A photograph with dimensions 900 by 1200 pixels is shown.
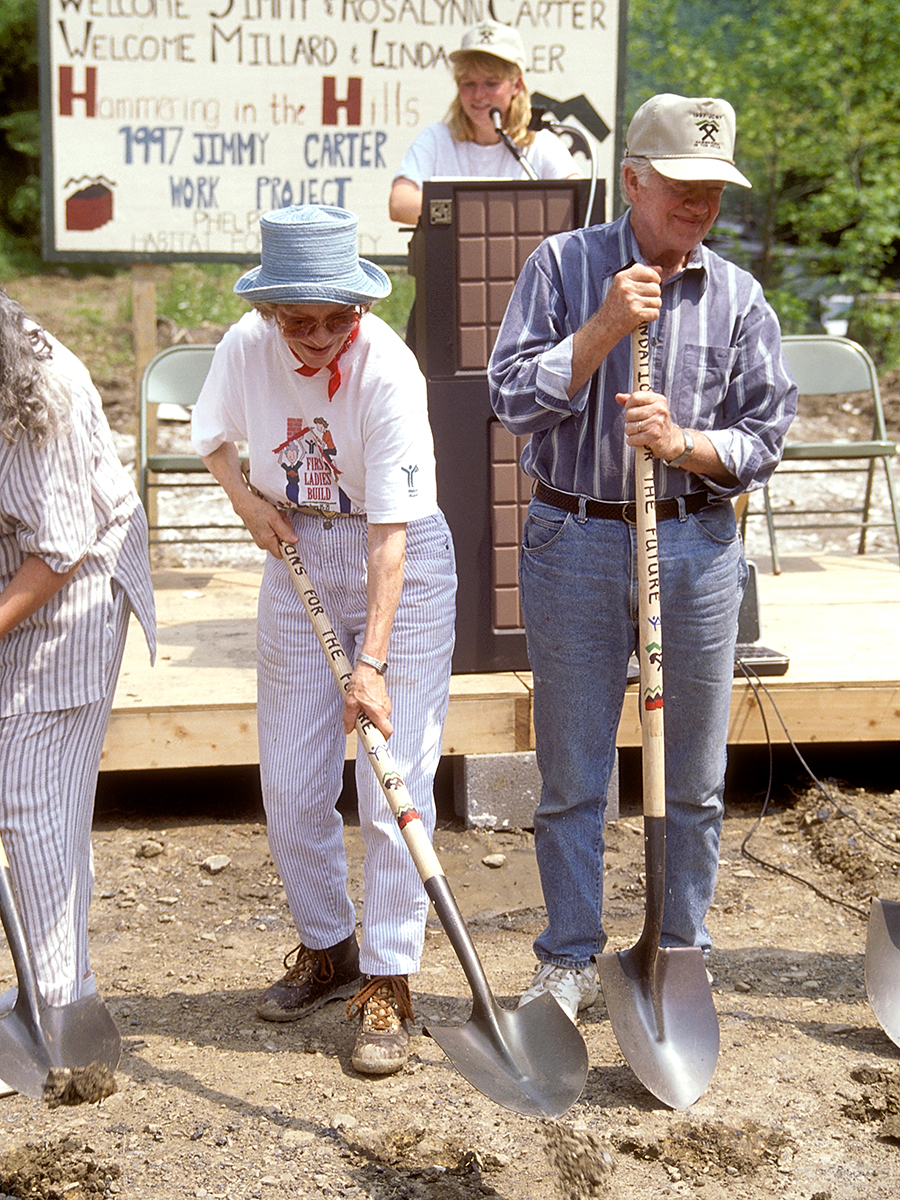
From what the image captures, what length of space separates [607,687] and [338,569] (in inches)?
24.9

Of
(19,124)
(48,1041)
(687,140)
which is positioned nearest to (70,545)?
(48,1041)

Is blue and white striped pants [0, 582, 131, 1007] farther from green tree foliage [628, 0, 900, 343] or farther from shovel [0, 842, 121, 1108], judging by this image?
green tree foliage [628, 0, 900, 343]

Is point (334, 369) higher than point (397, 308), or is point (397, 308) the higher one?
point (397, 308)

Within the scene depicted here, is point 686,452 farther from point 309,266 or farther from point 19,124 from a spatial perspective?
point 19,124

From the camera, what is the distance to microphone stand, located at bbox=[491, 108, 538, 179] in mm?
4355

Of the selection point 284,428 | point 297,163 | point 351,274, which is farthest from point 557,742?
point 297,163

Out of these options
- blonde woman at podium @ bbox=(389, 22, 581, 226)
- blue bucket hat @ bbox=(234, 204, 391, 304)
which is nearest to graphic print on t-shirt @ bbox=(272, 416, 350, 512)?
blue bucket hat @ bbox=(234, 204, 391, 304)

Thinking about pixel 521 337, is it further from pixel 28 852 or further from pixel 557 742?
pixel 28 852

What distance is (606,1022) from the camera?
3.25 m

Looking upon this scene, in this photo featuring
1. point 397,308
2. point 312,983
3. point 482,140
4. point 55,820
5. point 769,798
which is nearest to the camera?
point 55,820

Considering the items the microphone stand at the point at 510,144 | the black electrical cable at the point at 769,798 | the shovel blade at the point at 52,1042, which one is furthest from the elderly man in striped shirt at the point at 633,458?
the microphone stand at the point at 510,144

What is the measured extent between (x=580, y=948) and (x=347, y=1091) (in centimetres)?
62

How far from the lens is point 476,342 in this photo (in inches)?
172

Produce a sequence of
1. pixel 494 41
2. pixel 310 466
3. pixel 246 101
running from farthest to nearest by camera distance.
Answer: pixel 246 101, pixel 494 41, pixel 310 466
